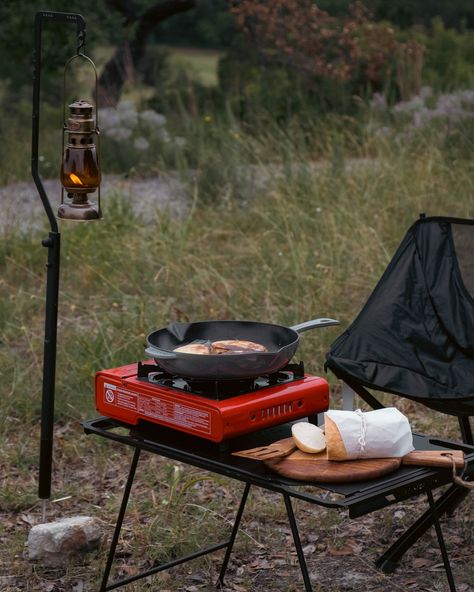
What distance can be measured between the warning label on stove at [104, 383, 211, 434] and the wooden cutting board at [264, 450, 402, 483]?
154mm

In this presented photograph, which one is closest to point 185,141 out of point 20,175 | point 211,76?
point 20,175

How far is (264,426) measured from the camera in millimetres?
2115

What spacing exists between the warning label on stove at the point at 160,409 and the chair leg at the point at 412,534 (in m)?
0.81

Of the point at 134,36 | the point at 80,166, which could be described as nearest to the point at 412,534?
the point at 80,166

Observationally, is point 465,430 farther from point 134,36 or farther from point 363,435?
point 134,36

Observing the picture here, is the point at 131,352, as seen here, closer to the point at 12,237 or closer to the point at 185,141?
the point at 12,237

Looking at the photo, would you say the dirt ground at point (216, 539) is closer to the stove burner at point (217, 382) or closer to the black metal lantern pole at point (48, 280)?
the black metal lantern pole at point (48, 280)

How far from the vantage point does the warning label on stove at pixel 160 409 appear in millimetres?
2065

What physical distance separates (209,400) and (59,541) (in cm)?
87

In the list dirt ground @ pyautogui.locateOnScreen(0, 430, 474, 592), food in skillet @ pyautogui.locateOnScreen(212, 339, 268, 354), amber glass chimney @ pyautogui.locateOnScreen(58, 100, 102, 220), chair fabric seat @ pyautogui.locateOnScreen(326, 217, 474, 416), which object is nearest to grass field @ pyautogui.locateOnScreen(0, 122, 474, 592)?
dirt ground @ pyautogui.locateOnScreen(0, 430, 474, 592)

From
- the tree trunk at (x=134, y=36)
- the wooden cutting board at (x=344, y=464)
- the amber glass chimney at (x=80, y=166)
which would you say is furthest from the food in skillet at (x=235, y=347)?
the tree trunk at (x=134, y=36)

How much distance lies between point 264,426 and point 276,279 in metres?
2.49

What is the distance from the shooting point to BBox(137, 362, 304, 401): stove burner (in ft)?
6.97

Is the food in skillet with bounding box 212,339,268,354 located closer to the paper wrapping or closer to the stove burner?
the stove burner
